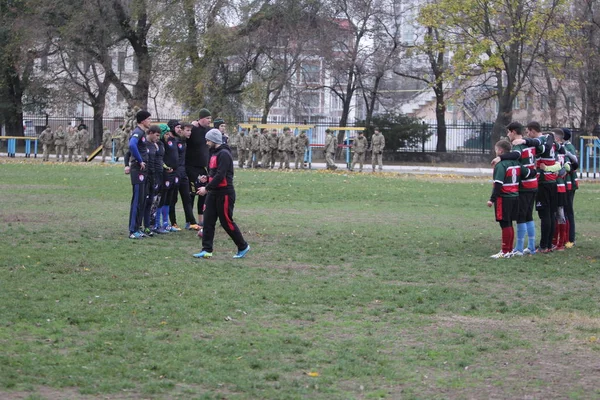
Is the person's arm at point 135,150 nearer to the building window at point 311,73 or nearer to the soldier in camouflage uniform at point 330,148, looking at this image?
the soldier in camouflage uniform at point 330,148

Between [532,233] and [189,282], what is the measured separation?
5665 millimetres

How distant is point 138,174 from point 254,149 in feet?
84.3

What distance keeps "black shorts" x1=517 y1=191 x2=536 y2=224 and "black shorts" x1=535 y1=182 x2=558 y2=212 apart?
2.21 ft

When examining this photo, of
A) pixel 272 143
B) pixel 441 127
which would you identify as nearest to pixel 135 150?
pixel 272 143

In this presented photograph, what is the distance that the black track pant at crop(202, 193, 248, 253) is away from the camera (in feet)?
38.9

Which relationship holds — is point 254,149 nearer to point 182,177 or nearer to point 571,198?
point 182,177

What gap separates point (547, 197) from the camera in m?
13.6

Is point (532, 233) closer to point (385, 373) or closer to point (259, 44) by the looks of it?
point (385, 373)

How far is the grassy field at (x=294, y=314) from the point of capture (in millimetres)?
6465

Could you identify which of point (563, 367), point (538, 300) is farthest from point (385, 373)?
point (538, 300)

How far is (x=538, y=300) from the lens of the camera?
380 inches

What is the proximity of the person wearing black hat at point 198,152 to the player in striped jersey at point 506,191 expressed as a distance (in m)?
5.05

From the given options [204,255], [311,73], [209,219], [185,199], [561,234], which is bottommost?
[204,255]

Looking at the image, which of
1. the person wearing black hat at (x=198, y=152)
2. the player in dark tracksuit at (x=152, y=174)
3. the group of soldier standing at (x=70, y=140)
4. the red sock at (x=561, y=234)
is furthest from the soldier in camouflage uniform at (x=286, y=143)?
the red sock at (x=561, y=234)
